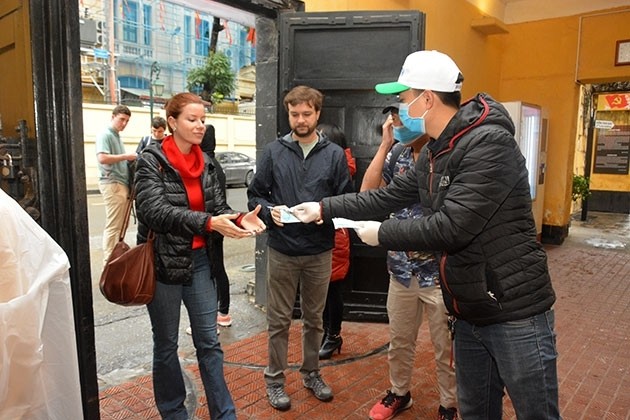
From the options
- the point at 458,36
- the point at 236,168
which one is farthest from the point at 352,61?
the point at 236,168

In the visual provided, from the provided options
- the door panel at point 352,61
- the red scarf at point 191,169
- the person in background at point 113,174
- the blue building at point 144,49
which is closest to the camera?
the red scarf at point 191,169

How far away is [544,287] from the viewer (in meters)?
1.83

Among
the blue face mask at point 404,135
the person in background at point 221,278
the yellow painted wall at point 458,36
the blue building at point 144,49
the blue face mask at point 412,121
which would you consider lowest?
the person in background at point 221,278

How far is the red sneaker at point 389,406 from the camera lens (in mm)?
2980

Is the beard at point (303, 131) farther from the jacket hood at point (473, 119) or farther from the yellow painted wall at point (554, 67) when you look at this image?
the yellow painted wall at point (554, 67)

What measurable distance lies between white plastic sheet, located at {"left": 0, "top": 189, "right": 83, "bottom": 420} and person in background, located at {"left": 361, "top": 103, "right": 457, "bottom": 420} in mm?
1732

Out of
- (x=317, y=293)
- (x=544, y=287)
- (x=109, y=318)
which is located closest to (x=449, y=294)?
(x=544, y=287)

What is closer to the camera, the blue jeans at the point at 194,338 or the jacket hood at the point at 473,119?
the jacket hood at the point at 473,119

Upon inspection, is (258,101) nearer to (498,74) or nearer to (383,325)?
(383,325)

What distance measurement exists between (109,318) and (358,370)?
92.6 inches

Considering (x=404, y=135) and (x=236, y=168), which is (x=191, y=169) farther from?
(x=236, y=168)

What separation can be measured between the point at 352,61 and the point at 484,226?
284 cm

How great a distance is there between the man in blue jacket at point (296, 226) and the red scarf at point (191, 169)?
455mm

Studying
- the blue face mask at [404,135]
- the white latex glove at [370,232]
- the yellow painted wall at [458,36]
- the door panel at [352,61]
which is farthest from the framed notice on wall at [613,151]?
the white latex glove at [370,232]
